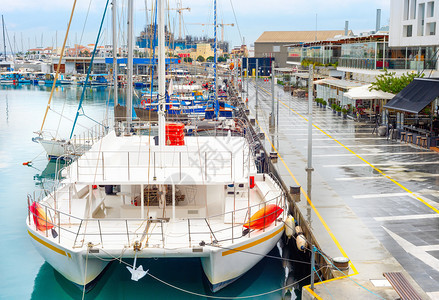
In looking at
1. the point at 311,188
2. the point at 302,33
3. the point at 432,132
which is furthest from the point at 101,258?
the point at 302,33

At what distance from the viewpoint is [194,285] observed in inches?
699

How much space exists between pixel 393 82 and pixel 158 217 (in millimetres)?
23759

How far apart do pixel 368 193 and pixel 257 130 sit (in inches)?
715

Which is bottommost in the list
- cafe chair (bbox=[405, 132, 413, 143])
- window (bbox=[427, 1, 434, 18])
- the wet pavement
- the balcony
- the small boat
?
the wet pavement

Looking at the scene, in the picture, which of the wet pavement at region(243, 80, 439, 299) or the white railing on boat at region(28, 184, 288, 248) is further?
the white railing on boat at region(28, 184, 288, 248)

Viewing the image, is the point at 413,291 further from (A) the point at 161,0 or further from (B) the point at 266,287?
(A) the point at 161,0

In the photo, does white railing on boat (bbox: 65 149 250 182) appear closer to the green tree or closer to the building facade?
the green tree


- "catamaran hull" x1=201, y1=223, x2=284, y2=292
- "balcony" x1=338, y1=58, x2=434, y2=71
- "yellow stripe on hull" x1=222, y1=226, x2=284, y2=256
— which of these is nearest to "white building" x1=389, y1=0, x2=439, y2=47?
"balcony" x1=338, y1=58, x2=434, y2=71

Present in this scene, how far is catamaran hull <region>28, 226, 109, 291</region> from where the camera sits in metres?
15.6

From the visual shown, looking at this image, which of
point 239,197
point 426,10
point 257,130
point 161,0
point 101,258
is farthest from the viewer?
point 257,130

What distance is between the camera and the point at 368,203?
20469 mm

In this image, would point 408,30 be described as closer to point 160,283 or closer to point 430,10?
point 430,10

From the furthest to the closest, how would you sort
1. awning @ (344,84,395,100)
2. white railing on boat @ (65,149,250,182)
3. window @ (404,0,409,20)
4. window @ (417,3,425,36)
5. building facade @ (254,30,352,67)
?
building facade @ (254,30,352,67) → window @ (404,0,409,20) → awning @ (344,84,395,100) → window @ (417,3,425,36) → white railing on boat @ (65,149,250,182)

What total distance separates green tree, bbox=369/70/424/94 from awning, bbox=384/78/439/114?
116 cm
